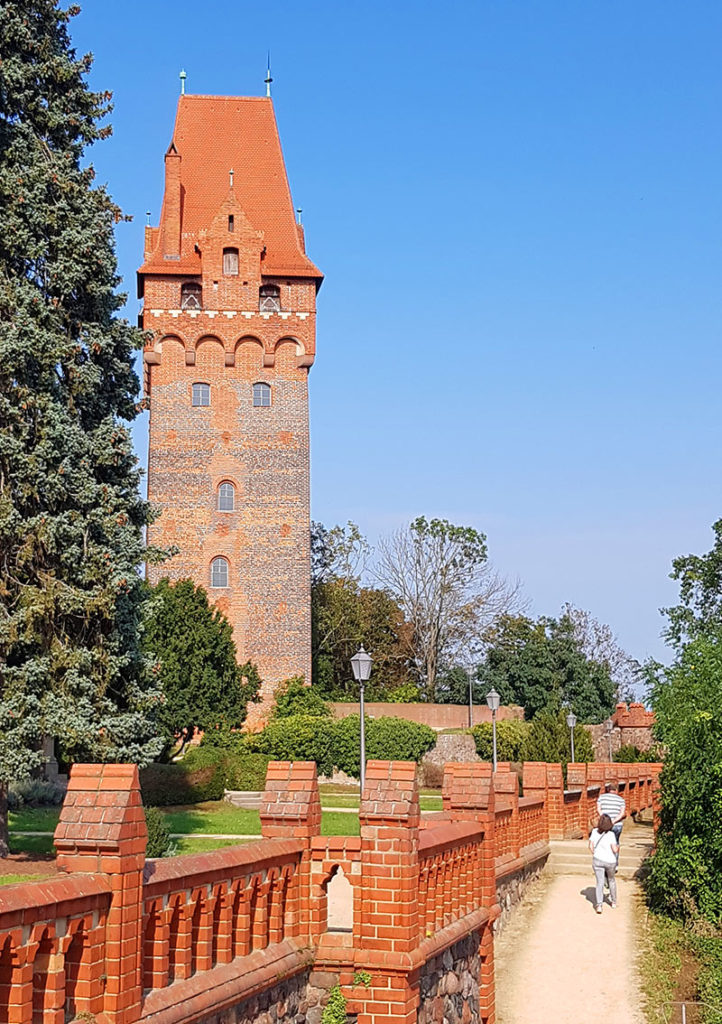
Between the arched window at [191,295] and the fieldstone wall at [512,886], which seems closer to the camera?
the fieldstone wall at [512,886]

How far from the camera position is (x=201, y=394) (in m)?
42.9

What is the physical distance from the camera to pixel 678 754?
51.3ft

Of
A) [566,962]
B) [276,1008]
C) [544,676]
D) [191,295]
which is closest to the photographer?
[276,1008]

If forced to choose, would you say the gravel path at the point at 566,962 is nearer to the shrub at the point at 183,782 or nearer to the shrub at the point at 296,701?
the shrub at the point at 183,782

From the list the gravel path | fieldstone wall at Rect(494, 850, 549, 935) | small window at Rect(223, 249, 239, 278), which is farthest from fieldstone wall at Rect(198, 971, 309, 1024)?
small window at Rect(223, 249, 239, 278)

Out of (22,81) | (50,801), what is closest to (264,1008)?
(22,81)

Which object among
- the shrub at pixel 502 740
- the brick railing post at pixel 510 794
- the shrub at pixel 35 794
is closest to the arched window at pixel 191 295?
the shrub at pixel 502 740

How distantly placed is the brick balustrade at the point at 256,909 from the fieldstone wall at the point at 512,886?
3381mm

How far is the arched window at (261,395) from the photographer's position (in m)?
42.8

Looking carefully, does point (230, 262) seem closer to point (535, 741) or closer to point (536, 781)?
point (535, 741)

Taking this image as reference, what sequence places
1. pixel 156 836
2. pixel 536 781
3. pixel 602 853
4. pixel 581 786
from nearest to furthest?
pixel 156 836 < pixel 602 853 < pixel 536 781 < pixel 581 786

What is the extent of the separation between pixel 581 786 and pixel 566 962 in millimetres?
11402

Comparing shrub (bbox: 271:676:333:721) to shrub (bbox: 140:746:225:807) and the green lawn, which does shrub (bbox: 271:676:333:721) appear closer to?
shrub (bbox: 140:746:225:807)

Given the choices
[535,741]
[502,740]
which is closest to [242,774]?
[535,741]
